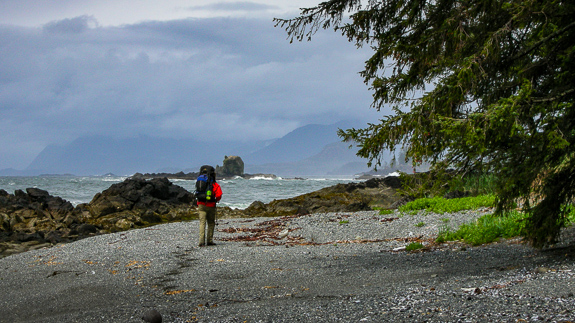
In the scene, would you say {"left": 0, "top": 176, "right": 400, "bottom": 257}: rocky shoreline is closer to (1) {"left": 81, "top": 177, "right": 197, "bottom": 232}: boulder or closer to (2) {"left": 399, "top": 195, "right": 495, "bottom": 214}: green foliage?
(1) {"left": 81, "top": 177, "right": 197, "bottom": 232}: boulder

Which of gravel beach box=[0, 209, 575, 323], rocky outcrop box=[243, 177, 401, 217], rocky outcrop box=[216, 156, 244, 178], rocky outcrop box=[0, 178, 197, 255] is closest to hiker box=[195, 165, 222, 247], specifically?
gravel beach box=[0, 209, 575, 323]

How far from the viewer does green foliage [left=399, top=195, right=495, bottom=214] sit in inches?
558

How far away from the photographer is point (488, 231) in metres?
9.51

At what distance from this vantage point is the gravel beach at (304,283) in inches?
193

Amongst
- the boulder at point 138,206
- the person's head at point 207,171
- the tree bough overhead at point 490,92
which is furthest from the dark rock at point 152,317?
the boulder at point 138,206

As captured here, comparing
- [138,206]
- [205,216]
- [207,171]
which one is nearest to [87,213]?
[138,206]

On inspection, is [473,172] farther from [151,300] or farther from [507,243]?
[151,300]

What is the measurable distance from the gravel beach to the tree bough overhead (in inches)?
54.1

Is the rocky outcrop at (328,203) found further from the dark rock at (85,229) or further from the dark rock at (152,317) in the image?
the dark rock at (152,317)

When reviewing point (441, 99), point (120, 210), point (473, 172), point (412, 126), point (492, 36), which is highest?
point (492, 36)

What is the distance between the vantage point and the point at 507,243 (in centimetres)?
888

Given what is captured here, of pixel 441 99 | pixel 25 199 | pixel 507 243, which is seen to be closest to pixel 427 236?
pixel 507 243

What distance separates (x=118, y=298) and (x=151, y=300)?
735 millimetres

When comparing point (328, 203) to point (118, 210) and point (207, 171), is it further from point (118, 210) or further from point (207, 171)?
point (207, 171)
